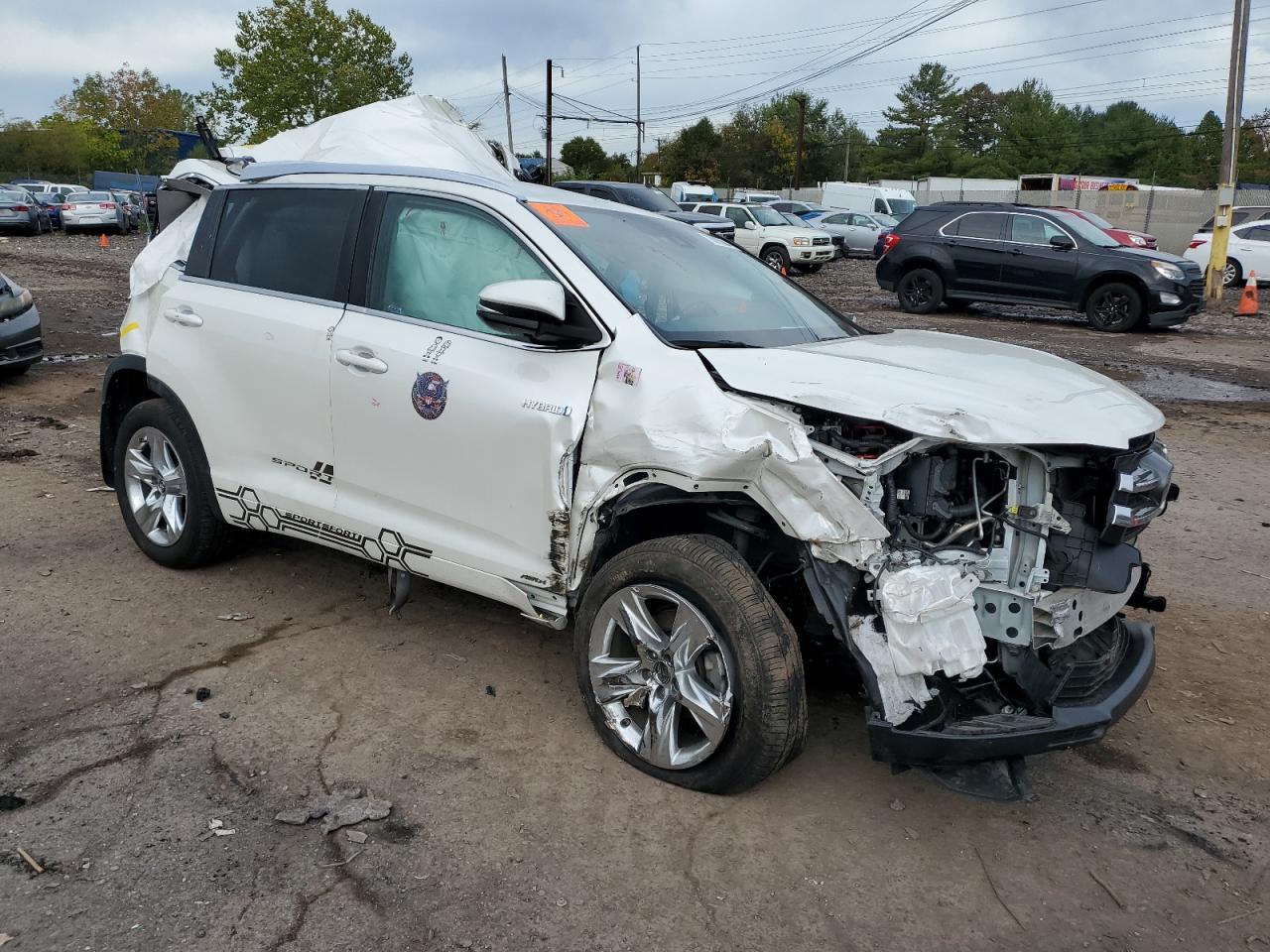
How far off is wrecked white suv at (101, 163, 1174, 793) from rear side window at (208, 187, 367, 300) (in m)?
0.01

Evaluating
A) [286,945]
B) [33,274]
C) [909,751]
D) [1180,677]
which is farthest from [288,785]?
[33,274]

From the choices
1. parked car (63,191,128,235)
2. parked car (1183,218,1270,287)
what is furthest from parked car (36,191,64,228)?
parked car (1183,218,1270,287)

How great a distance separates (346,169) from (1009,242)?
13215mm

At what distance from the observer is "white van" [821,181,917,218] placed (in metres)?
36.2

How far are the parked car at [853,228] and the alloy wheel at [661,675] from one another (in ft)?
97.9

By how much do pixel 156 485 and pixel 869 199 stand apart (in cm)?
3532

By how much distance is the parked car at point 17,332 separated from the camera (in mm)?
9109

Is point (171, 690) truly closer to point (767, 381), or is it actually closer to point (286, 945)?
point (286, 945)

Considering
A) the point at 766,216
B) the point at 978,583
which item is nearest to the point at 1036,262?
the point at 766,216

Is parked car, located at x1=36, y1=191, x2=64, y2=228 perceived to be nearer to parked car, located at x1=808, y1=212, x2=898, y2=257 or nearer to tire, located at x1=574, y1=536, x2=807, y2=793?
parked car, located at x1=808, y1=212, x2=898, y2=257

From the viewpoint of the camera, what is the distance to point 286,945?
2615 mm

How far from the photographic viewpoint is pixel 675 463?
3.19m

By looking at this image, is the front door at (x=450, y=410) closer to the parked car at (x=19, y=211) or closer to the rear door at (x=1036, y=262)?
the rear door at (x=1036, y=262)

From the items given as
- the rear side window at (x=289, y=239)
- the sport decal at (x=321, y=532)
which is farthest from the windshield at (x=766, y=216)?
the sport decal at (x=321, y=532)
